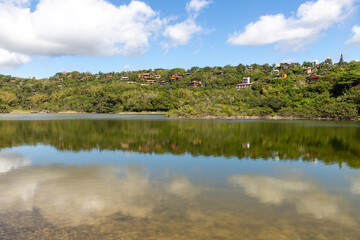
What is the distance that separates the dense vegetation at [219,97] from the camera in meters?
51.3

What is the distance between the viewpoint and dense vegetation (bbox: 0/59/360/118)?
51344 mm

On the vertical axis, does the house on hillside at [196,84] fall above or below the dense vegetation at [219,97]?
above

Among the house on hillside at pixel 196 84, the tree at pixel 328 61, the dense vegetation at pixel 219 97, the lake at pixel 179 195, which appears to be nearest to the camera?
the lake at pixel 179 195

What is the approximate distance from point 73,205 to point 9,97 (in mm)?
106890

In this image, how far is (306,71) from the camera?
11162cm

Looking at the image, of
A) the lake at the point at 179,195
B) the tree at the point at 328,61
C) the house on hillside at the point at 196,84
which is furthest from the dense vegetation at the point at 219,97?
the lake at the point at 179,195

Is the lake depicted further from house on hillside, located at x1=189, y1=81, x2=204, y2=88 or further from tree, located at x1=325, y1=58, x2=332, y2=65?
tree, located at x1=325, y1=58, x2=332, y2=65

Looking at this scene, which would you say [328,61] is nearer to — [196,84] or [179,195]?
[196,84]

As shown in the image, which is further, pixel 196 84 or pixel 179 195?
pixel 196 84

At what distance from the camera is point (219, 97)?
61594 millimetres

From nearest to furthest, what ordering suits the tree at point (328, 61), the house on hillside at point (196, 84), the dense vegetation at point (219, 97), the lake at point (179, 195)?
the lake at point (179, 195) → the dense vegetation at point (219, 97) → the house on hillside at point (196, 84) → the tree at point (328, 61)

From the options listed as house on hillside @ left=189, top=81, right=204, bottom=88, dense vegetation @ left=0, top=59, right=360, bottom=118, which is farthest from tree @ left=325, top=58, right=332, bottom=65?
house on hillside @ left=189, top=81, right=204, bottom=88

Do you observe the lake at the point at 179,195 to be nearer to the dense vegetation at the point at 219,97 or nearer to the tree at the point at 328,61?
the dense vegetation at the point at 219,97

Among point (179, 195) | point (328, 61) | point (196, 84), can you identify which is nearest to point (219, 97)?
point (196, 84)
